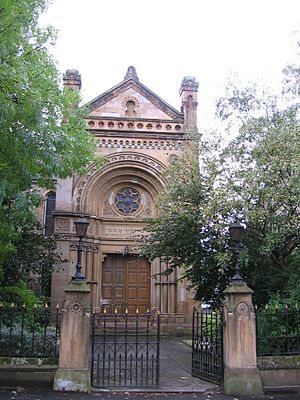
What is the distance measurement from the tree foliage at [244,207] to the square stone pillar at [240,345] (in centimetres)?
151

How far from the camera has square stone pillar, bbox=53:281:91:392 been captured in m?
8.73

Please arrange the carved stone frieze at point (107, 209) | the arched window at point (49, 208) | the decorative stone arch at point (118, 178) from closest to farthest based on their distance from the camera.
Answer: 1. the decorative stone arch at point (118, 178)
2. the carved stone frieze at point (107, 209)
3. the arched window at point (49, 208)

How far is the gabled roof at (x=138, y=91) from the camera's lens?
73.5 ft

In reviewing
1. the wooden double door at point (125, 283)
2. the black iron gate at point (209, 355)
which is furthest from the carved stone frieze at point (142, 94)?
the black iron gate at point (209, 355)

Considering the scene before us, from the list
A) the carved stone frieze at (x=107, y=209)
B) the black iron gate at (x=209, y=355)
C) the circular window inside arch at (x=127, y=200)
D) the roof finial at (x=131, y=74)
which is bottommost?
the black iron gate at (x=209, y=355)

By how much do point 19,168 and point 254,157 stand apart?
19.0 feet

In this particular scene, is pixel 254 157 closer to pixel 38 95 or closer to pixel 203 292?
pixel 203 292

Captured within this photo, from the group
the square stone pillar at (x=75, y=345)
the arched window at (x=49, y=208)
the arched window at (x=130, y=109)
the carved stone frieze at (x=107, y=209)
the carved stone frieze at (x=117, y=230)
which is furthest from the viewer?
the arched window at (x=49, y=208)

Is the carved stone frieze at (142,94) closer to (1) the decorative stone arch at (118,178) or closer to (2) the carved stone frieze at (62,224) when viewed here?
(1) the decorative stone arch at (118,178)

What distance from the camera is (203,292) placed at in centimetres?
1424

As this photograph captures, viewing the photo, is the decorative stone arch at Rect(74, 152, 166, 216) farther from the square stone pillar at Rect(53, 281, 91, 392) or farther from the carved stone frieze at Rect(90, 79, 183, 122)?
the square stone pillar at Rect(53, 281, 91, 392)

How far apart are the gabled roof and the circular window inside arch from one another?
4091mm

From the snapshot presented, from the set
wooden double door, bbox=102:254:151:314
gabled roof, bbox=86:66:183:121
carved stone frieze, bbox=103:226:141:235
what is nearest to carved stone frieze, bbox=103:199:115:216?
carved stone frieze, bbox=103:226:141:235

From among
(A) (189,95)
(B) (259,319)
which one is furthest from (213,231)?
(A) (189,95)
